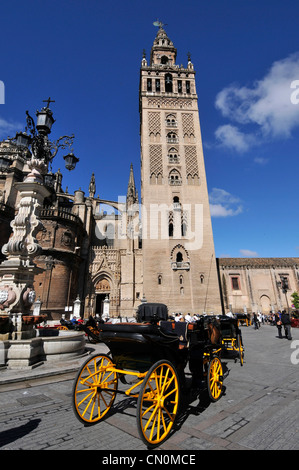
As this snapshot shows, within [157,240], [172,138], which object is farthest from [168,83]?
[157,240]

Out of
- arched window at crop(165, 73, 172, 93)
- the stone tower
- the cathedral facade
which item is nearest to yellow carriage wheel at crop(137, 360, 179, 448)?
the cathedral facade

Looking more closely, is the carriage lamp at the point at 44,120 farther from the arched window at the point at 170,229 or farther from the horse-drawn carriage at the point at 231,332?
the arched window at the point at 170,229

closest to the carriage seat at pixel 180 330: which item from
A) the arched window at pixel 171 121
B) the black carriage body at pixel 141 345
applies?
the black carriage body at pixel 141 345

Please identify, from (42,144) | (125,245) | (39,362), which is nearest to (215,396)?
(39,362)

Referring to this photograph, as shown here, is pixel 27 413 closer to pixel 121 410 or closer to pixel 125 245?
pixel 121 410

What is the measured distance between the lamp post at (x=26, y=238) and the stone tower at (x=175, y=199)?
15971 mm

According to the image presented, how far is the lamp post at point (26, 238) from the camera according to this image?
6197 mm

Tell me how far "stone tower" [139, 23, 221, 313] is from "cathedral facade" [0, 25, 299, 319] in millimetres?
103

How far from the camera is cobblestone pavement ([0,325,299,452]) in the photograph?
234 centimetres

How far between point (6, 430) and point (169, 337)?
2.15 metres

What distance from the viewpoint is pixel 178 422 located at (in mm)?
2873

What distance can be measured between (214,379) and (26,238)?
248 inches

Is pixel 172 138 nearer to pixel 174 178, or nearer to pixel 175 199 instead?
pixel 174 178
